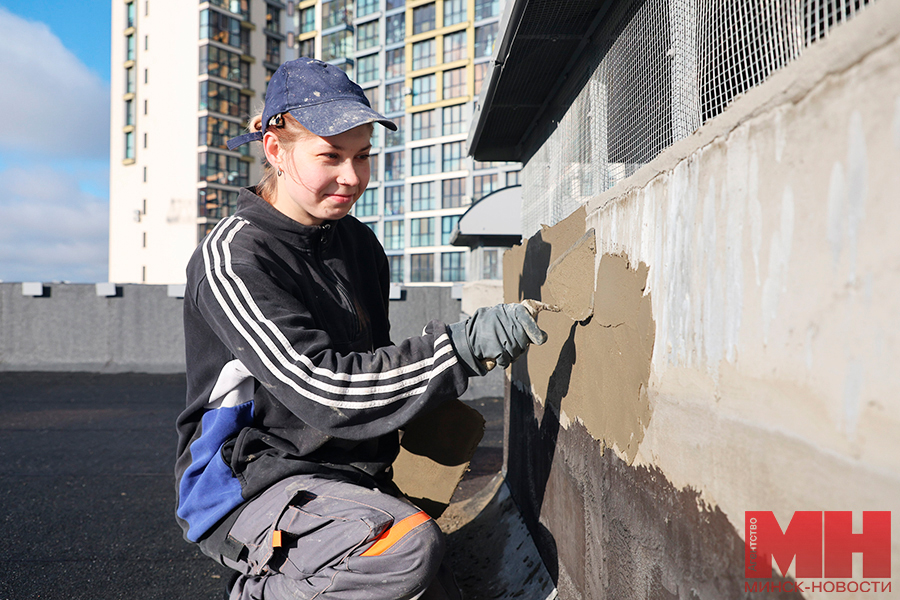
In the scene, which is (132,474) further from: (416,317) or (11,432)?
(416,317)

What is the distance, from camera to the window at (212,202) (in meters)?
37.5

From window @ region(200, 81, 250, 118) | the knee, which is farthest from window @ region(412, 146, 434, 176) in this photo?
the knee

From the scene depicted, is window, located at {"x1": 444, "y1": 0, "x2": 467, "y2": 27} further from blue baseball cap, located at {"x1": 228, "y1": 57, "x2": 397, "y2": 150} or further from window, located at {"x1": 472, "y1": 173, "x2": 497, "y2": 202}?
blue baseball cap, located at {"x1": 228, "y1": 57, "x2": 397, "y2": 150}

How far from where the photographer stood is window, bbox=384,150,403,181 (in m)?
41.4

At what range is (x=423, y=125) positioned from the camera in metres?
39.8

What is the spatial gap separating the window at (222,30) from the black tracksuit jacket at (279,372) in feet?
138

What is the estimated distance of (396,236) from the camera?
4153 centimetres

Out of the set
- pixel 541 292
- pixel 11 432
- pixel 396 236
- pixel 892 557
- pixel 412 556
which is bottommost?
pixel 11 432

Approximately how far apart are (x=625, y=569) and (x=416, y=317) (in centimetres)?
884

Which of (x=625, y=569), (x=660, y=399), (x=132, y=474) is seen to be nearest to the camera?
(x=660, y=399)

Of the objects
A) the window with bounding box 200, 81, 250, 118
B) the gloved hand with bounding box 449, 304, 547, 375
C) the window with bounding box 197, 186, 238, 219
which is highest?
the window with bounding box 200, 81, 250, 118

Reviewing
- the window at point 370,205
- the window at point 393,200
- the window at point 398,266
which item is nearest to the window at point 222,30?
the window at point 370,205

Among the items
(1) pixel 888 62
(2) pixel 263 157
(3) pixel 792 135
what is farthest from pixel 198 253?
(1) pixel 888 62

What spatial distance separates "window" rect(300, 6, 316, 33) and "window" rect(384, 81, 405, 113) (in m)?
8.42
